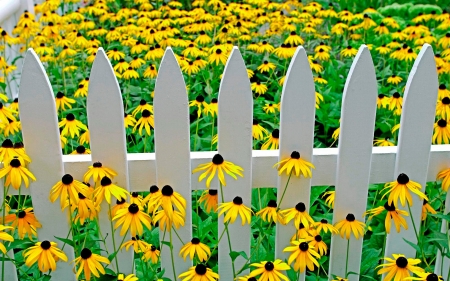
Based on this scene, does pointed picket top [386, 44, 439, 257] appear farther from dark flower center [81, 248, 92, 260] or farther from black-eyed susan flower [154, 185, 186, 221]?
dark flower center [81, 248, 92, 260]

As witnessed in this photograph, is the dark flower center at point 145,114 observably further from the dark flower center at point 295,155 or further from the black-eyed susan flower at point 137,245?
the dark flower center at point 295,155

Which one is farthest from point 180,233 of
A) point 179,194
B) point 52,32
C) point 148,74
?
point 52,32

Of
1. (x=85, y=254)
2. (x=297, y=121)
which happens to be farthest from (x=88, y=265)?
(x=297, y=121)

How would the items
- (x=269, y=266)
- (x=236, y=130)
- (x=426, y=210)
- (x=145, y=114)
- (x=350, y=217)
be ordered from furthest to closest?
1. (x=145, y=114)
2. (x=426, y=210)
3. (x=350, y=217)
4. (x=236, y=130)
5. (x=269, y=266)

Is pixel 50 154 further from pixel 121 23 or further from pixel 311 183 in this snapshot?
pixel 121 23

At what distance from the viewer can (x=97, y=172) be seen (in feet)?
6.76

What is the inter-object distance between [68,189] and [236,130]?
2.00 ft

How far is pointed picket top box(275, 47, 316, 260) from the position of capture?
81.0 inches

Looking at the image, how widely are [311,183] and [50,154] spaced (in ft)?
3.13

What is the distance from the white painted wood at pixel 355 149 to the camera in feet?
6.82

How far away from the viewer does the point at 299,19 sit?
512 centimetres

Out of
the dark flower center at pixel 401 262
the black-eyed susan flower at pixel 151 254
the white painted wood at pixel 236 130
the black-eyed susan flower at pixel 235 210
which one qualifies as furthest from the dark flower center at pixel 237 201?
the dark flower center at pixel 401 262

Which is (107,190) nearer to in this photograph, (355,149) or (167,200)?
(167,200)

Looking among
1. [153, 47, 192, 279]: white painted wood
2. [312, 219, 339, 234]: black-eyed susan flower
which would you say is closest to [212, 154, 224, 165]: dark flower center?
[153, 47, 192, 279]: white painted wood
